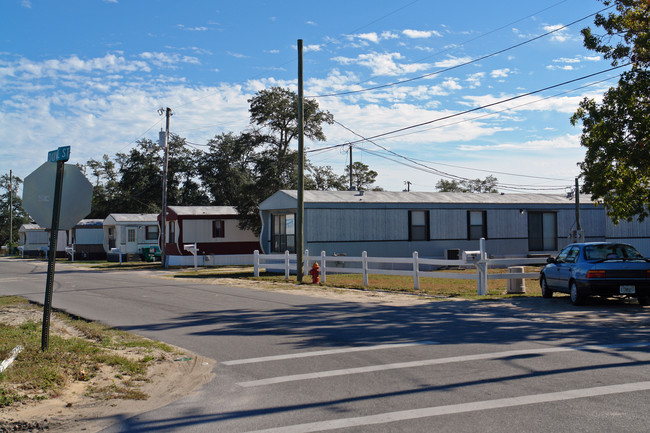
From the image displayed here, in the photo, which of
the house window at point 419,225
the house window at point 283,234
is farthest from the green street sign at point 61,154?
the house window at point 419,225

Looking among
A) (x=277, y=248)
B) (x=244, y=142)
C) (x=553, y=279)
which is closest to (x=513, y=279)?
(x=553, y=279)

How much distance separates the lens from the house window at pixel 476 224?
3256 cm

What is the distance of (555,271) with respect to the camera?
1564cm

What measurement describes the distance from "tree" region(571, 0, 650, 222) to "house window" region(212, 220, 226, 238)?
27391 mm

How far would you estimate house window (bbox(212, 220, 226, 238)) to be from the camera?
41.2m

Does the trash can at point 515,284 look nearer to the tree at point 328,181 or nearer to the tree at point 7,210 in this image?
the tree at point 328,181

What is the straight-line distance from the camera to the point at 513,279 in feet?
58.0

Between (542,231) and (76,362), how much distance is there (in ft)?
102

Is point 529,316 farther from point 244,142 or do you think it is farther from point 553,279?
point 244,142

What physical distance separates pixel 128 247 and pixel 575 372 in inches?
1672

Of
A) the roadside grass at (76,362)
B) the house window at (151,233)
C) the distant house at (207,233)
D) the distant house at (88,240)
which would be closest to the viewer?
the roadside grass at (76,362)

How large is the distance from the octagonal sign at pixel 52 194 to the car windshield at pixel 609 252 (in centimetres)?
1158

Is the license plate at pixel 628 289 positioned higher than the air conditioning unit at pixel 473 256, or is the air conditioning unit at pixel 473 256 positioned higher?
the air conditioning unit at pixel 473 256

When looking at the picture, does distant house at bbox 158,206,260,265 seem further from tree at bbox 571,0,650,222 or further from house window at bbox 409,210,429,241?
tree at bbox 571,0,650,222
